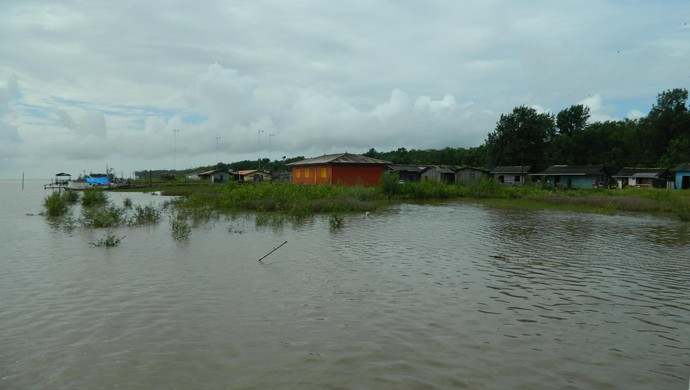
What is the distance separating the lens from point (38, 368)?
21.4 feet

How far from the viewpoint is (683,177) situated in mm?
52219

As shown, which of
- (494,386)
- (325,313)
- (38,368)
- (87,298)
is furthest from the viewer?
(87,298)

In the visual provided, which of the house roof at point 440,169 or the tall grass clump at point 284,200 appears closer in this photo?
the tall grass clump at point 284,200

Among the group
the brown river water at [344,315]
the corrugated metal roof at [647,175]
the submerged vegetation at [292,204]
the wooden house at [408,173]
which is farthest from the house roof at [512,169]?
the brown river water at [344,315]

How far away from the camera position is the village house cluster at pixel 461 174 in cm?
4459

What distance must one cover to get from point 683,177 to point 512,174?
67.7 feet

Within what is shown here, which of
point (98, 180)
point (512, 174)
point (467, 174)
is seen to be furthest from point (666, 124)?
point (98, 180)

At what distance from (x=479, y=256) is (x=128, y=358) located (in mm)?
10664

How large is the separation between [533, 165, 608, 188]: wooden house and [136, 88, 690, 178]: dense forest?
537 cm

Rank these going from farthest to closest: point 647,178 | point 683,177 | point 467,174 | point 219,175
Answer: point 219,175, point 467,174, point 647,178, point 683,177

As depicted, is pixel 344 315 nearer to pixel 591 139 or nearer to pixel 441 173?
pixel 441 173

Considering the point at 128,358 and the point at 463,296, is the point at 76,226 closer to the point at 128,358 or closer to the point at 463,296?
the point at 128,358

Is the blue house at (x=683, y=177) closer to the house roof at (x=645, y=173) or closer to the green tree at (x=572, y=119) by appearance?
the house roof at (x=645, y=173)

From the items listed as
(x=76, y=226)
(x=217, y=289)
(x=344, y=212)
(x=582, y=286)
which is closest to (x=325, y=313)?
(x=217, y=289)
